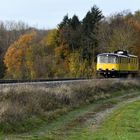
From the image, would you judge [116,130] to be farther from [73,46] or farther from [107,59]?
[73,46]

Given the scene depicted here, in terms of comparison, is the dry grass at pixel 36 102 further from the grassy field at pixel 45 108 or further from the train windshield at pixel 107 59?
the train windshield at pixel 107 59

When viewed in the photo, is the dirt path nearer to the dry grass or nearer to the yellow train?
the dry grass

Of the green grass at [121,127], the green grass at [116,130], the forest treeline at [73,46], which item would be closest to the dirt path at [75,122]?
the green grass at [116,130]

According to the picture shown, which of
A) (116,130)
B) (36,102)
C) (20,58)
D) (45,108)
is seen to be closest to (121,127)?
(116,130)

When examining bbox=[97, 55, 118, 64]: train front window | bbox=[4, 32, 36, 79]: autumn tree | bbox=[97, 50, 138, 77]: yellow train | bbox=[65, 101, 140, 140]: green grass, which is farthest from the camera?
bbox=[4, 32, 36, 79]: autumn tree

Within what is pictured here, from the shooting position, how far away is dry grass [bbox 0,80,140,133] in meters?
18.1

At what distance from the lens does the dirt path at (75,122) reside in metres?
16.7

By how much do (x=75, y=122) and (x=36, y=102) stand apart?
2.44 m

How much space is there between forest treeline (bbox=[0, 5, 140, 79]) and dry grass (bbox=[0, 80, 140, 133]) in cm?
4681

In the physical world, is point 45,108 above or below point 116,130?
above

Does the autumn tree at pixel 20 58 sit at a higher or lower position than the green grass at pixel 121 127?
higher

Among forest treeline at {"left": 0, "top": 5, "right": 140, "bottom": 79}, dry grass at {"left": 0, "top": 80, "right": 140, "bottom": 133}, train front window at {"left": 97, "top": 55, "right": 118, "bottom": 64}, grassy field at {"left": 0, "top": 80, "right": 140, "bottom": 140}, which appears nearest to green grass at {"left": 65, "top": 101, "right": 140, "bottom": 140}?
grassy field at {"left": 0, "top": 80, "right": 140, "bottom": 140}

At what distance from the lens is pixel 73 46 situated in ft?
311

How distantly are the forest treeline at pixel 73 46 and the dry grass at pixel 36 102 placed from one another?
46.8 metres
